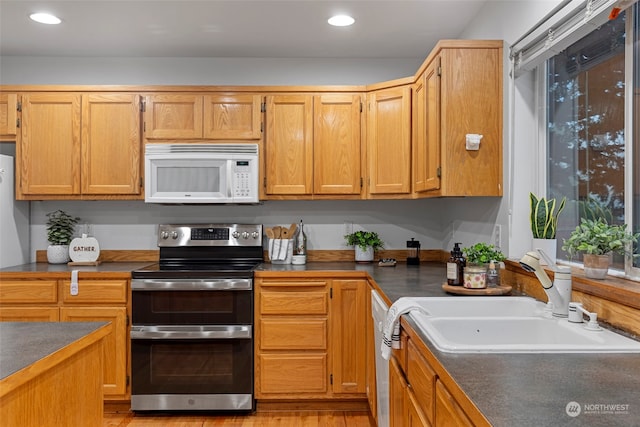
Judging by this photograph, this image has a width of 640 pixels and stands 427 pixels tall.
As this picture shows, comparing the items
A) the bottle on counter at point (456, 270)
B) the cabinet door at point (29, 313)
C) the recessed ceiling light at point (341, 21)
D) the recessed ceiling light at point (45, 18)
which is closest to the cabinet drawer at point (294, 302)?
the bottle on counter at point (456, 270)

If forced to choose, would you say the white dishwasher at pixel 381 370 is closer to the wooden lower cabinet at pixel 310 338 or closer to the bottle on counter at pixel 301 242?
A: the wooden lower cabinet at pixel 310 338

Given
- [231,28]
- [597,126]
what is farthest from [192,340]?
[597,126]

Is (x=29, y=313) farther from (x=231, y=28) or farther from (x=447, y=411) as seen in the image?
(x=447, y=411)

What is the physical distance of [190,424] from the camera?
2.74m

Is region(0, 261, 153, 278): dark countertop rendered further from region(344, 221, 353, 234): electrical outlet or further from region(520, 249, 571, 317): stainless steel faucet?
region(520, 249, 571, 317): stainless steel faucet

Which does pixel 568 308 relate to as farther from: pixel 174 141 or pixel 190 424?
pixel 174 141

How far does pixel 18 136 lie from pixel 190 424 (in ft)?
7.63

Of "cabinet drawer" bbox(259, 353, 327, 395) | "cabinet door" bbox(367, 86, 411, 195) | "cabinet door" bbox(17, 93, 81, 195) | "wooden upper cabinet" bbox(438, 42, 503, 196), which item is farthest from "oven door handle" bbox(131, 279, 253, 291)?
"wooden upper cabinet" bbox(438, 42, 503, 196)

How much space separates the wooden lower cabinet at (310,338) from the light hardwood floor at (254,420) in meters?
0.12

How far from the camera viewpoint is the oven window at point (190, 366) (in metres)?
2.83

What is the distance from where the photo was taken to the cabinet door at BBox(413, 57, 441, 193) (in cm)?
245

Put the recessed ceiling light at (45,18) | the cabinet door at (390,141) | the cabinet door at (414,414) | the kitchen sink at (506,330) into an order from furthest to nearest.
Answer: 1. the cabinet door at (390,141)
2. the recessed ceiling light at (45,18)
3. the cabinet door at (414,414)
4. the kitchen sink at (506,330)

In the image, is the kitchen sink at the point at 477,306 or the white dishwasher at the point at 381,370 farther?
the white dishwasher at the point at 381,370

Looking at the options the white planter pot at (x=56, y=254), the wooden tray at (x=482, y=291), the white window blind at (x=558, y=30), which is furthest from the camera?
the white planter pot at (x=56, y=254)
